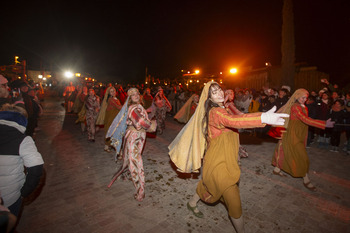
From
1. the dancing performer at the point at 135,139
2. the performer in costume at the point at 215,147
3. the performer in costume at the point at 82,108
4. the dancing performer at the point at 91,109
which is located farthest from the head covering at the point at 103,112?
the performer in costume at the point at 215,147

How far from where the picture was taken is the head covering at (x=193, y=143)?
116 inches

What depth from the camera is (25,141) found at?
6.49 feet

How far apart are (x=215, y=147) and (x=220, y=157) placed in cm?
15

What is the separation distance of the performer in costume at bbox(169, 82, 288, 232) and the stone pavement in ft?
2.91

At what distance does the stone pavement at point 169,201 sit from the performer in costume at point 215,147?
89cm

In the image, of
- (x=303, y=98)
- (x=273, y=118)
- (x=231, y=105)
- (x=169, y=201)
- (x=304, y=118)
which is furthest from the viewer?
(x=231, y=105)

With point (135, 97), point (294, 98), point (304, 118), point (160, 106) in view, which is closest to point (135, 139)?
point (135, 97)

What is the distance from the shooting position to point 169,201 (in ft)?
12.8

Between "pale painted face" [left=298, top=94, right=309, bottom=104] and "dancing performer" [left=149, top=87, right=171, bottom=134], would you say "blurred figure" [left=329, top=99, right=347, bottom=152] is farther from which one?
"dancing performer" [left=149, top=87, right=171, bottom=134]

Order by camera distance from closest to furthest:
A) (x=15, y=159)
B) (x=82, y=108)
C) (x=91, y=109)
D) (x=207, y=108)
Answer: (x=15, y=159) → (x=207, y=108) → (x=91, y=109) → (x=82, y=108)

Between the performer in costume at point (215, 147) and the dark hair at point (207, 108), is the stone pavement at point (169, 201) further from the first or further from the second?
the dark hair at point (207, 108)

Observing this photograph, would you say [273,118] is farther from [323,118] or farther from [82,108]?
[82,108]

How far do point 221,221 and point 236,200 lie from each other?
1053 mm

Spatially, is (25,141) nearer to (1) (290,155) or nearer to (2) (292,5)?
(1) (290,155)
